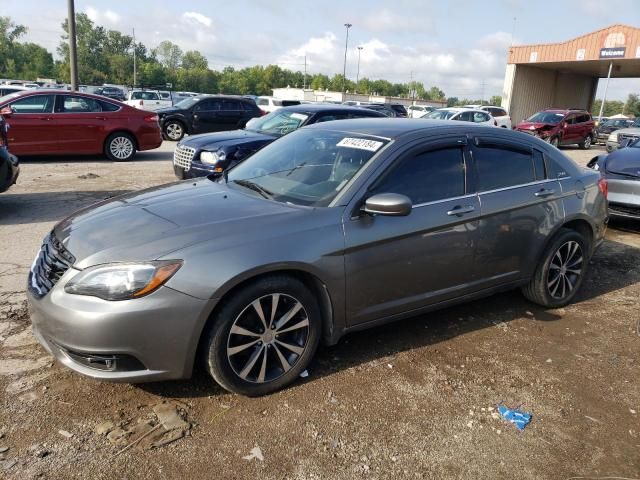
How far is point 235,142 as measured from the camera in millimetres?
7973

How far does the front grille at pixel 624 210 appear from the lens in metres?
7.34

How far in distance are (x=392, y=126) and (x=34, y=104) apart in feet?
31.5

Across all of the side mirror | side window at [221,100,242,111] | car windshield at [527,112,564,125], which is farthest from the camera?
car windshield at [527,112,564,125]

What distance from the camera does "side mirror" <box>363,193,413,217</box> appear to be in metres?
3.18

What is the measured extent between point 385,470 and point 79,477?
145cm

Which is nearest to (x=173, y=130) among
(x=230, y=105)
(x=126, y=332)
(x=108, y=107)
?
(x=230, y=105)

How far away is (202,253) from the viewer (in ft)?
9.14

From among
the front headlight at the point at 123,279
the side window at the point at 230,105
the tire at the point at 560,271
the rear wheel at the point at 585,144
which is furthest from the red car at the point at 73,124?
the rear wheel at the point at 585,144

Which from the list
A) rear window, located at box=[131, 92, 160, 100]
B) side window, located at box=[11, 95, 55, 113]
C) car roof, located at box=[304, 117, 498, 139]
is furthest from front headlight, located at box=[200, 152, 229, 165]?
rear window, located at box=[131, 92, 160, 100]

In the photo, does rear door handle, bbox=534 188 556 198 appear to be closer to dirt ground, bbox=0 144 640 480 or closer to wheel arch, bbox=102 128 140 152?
dirt ground, bbox=0 144 640 480

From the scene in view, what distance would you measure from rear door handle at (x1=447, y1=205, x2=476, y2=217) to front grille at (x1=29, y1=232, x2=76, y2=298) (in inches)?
95.7

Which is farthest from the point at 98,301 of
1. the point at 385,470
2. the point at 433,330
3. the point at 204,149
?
the point at 204,149

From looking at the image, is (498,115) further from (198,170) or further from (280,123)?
(198,170)

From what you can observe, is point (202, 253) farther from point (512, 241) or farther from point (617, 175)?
point (617, 175)
